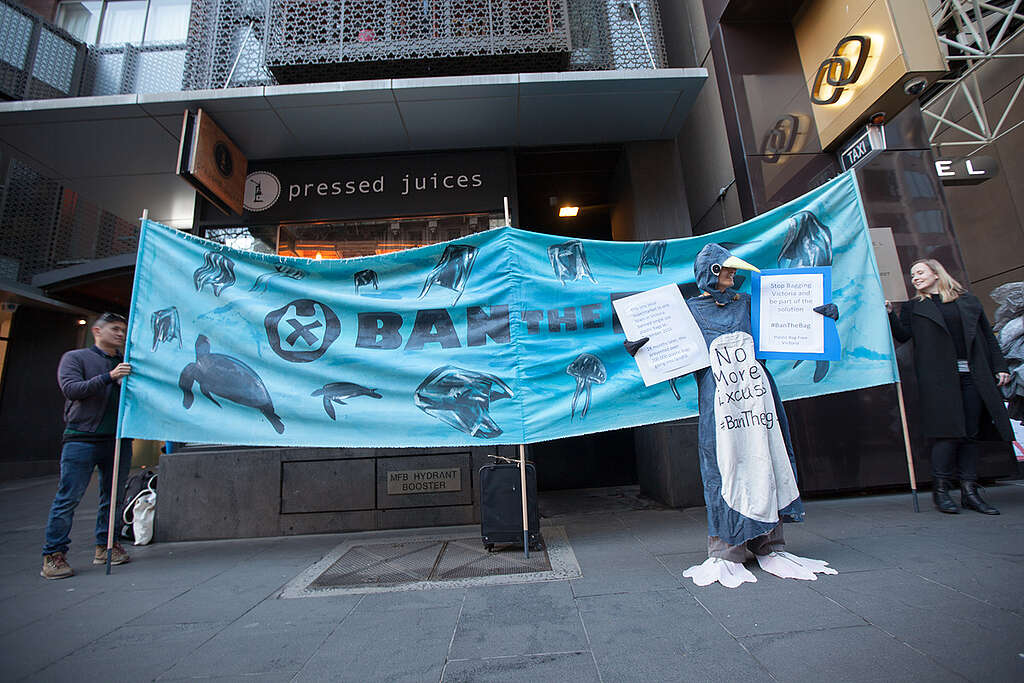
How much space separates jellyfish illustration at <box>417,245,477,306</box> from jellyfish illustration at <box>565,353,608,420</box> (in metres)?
1.20

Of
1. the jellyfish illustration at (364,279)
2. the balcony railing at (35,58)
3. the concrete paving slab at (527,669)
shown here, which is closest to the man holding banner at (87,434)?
the jellyfish illustration at (364,279)

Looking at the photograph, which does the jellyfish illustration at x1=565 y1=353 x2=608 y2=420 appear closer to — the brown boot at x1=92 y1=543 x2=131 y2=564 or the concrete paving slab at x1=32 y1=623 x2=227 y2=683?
the concrete paving slab at x1=32 y1=623 x2=227 y2=683

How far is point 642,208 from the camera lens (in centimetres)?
653

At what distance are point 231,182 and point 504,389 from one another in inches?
201

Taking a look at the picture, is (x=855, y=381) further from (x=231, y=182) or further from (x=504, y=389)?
(x=231, y=182)

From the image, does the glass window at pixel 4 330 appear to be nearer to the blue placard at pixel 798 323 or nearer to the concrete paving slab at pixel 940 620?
the blue placard at pixel 798 323

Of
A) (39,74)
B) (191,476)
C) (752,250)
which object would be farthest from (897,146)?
(39,74)

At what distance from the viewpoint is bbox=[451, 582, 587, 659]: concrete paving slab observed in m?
2.18

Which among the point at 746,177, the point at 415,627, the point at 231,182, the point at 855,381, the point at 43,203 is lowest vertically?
the point at 415,627

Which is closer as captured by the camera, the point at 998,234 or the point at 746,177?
the point at 746,177

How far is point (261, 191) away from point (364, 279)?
3726mm

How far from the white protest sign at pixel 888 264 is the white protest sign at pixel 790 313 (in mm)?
2640

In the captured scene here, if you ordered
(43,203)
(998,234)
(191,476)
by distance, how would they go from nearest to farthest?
1. (191,476)
2. (998,234)
3. (43,203)

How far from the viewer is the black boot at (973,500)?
394 centimetres
